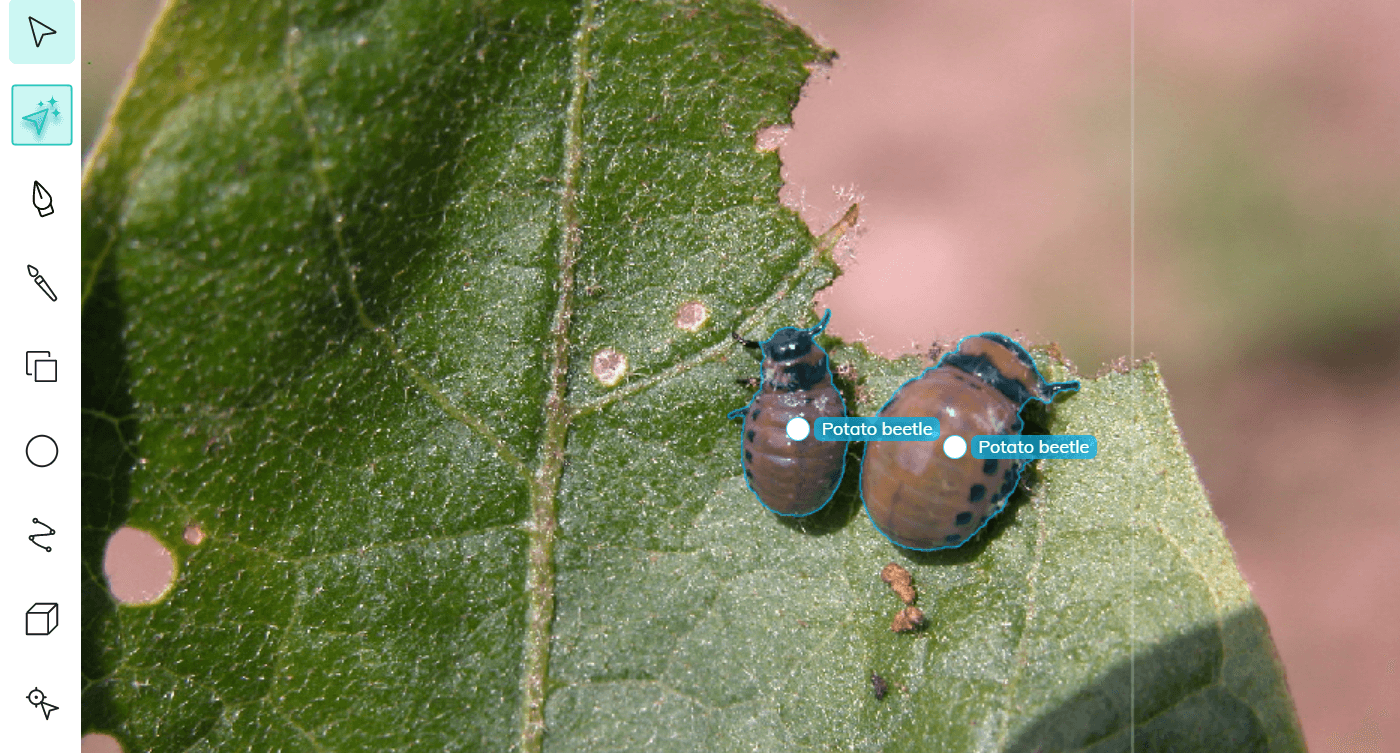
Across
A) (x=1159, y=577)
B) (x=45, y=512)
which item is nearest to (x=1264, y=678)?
(x=1159, y=577)

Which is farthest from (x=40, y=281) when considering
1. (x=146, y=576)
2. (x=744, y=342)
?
(x=744, y=342)

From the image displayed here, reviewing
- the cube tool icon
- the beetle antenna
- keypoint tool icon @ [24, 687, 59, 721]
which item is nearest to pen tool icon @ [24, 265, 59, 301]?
the cube tool icon

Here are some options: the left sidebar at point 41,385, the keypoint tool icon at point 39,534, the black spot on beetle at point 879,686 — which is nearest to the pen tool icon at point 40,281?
the left sidebar at point 41,385

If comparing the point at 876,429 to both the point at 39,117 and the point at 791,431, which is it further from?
the point at 39,117

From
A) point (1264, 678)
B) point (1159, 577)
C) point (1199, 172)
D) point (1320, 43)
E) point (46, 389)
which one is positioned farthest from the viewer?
point (1320, 43)

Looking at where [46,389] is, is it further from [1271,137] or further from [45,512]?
[1271,137]

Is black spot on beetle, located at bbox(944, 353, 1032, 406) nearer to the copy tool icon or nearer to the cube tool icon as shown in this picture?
the copy tool icon
